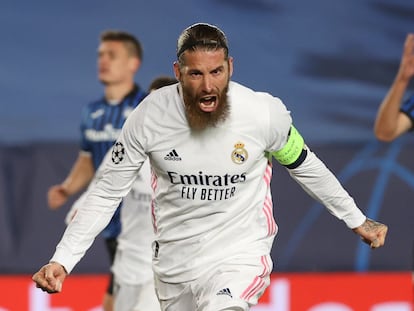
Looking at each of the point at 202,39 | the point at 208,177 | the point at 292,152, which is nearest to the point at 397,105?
the point at 292,152

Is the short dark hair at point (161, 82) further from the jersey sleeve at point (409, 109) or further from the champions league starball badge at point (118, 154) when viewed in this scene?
the champions league starball badge at point (118, 154)

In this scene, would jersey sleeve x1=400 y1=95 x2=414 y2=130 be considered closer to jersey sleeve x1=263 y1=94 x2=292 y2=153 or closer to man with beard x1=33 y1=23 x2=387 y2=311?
man with beard x1=33 y1=23 x2=387 y2=311

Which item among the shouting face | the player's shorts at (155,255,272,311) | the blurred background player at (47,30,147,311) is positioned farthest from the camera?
the blurred background player at (47,30,147,311)

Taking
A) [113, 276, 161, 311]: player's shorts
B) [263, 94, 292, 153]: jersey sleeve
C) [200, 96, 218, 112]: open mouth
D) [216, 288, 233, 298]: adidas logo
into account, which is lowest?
[113, 276, 161, 311]: player's shorts

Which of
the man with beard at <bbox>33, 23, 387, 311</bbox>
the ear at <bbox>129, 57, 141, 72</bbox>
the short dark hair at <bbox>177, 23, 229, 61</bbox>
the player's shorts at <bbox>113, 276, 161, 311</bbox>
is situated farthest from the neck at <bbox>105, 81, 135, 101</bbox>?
the short dark hair at <bbox>177, 23, 229, 61</bbox>

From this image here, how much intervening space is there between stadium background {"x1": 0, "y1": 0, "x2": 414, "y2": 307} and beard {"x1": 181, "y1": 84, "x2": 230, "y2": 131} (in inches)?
137

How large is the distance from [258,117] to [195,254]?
23.4 inches

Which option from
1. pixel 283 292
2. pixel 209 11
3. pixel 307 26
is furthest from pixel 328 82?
pixel 283 292

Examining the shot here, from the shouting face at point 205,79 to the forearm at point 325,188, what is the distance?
470 millimetres

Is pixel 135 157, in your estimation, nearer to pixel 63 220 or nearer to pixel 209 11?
pixel 63 220

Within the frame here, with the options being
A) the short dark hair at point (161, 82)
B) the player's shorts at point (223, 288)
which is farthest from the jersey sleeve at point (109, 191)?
the short dark hair at point (161, 82)

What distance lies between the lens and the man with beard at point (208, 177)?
4574 millimetres

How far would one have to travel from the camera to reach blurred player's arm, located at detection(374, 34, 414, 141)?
588 cm

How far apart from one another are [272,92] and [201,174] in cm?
391
